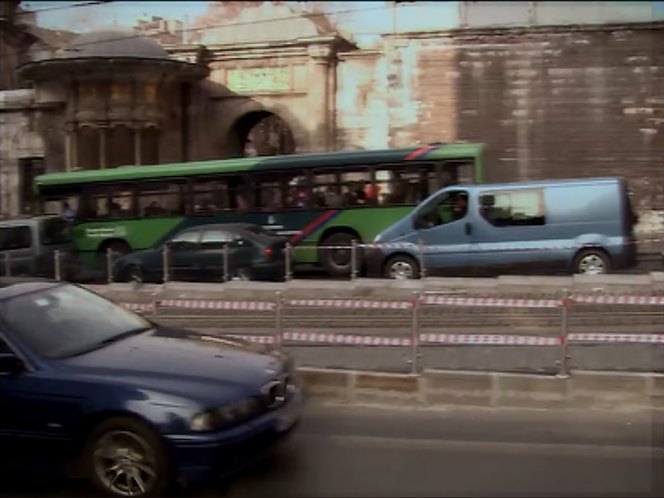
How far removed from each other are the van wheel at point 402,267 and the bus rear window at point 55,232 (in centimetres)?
802

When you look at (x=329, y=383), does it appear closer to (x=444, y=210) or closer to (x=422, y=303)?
(x=422, y=303)

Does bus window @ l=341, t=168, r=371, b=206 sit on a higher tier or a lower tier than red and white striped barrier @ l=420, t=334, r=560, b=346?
higher

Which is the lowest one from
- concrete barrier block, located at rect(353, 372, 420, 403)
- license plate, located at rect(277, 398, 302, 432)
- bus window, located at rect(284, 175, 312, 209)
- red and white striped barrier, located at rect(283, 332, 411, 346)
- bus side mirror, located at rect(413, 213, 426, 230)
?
concrete barrier block, located at rect(353, 372, 420, 403)

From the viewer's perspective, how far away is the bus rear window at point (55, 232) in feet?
60.6

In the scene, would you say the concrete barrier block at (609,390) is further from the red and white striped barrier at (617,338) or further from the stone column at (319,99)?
the stone column at (319,99)

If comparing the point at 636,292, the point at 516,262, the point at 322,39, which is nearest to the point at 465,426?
the point at 636,292

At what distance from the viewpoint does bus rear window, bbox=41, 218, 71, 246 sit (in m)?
18.5

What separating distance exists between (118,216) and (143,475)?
53.4 ft

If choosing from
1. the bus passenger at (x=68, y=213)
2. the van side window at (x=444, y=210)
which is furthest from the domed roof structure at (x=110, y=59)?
the van side window at (x=444, y=210)

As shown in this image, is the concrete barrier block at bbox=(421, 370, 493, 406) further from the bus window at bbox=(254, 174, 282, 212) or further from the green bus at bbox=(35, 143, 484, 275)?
the bus window at bbox=(254, 174, 282, 212)

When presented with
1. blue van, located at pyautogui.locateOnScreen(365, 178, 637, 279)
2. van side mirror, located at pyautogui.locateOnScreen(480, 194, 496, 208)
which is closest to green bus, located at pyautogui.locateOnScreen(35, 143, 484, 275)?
blue van, located at pyautogui.locateOnScreen(365, 178, 637, 279)

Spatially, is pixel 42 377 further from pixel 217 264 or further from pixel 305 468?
pixel 217 264

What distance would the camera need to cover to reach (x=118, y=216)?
20.6 m

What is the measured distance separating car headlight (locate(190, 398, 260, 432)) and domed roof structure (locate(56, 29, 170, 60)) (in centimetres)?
2317
